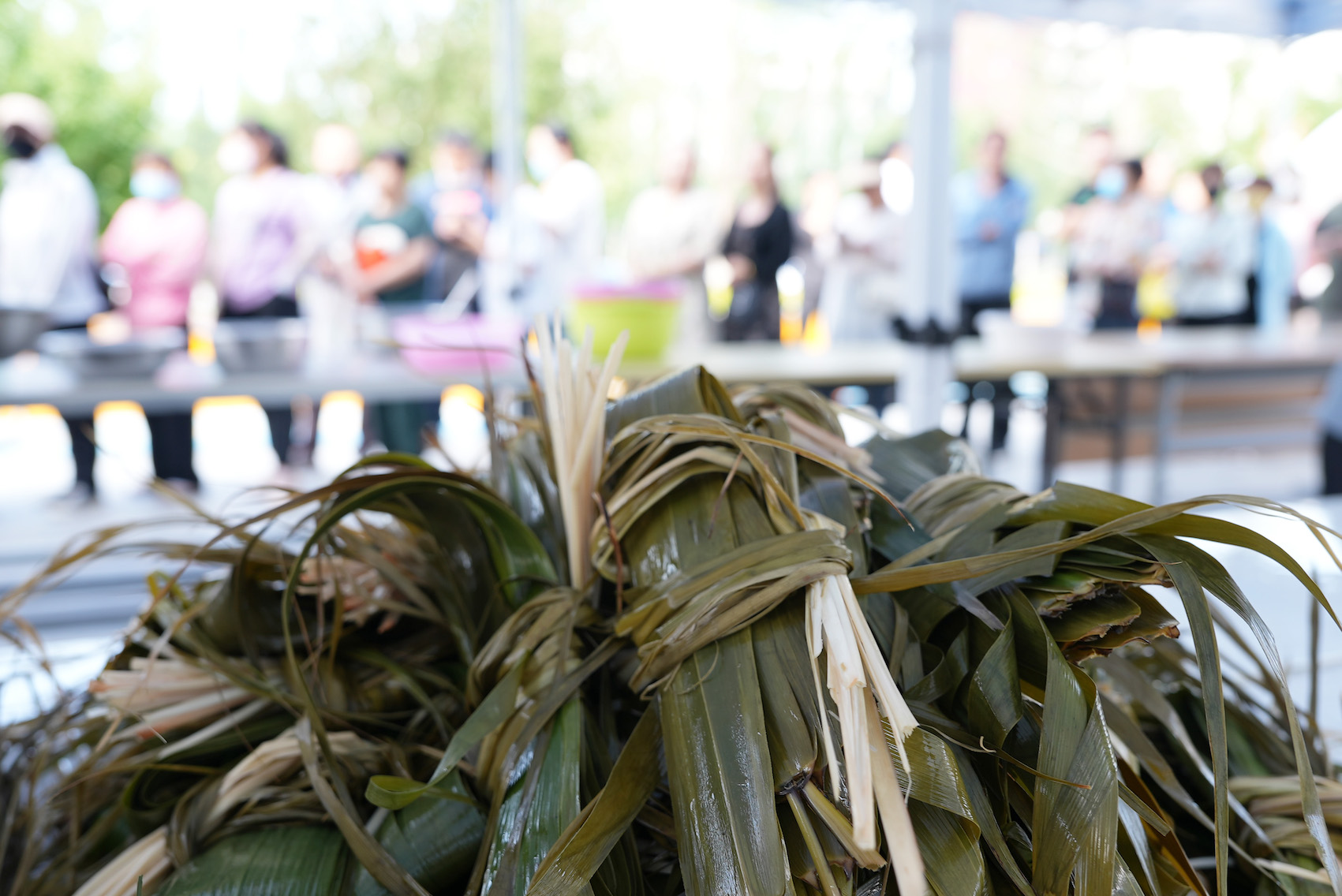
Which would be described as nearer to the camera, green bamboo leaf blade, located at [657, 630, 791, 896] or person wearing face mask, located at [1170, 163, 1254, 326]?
green bamboo leaf blade, located at [657, 630, 791, 896]

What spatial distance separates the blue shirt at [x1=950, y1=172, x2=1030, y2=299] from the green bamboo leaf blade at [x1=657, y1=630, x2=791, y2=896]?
4417 millimetres

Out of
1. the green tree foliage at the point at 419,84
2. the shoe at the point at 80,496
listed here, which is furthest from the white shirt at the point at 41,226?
the green tree foliage at the point at 419,84

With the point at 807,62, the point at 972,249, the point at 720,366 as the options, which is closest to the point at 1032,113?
the point at 807,62

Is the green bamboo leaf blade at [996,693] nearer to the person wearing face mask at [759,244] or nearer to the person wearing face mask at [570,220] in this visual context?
the person wearing face mask at [570,220]

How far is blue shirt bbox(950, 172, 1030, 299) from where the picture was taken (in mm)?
4441

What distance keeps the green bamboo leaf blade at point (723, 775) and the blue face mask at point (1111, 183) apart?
5.35 meters

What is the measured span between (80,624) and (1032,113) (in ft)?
36.3

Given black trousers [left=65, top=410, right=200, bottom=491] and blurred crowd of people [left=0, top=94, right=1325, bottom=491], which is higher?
blurred crowd of people [left=0, top=94, right=1325, bottom=491]

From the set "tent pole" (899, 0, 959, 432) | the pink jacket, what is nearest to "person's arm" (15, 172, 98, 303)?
the pink jacket

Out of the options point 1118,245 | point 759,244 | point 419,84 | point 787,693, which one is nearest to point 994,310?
point 1118,245

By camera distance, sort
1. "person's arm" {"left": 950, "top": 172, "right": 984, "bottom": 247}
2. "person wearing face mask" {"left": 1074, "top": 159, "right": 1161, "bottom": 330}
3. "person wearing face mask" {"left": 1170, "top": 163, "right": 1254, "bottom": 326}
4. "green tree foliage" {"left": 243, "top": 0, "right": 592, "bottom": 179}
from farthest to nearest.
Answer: "green tree foliage" {"left": 243, "top": 0, "right": 592, "bottom": 179}
"person wearing face mask" {"left": 1170, "top": 163, "right": 1254, "bottom": 326}
"person wearing face mask" {"left": 1074, "top": 159, "right": 1161, "bottom": 330}
"person's arm" {"left": 950, "top": 172, "right": 984, "bottom": 247}

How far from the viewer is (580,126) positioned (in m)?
9.60

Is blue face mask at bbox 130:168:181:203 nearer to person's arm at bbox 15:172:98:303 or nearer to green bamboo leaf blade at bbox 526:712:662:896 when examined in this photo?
person's arm at bbox 15:172:98:303

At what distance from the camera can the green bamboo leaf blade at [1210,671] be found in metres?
0.31
